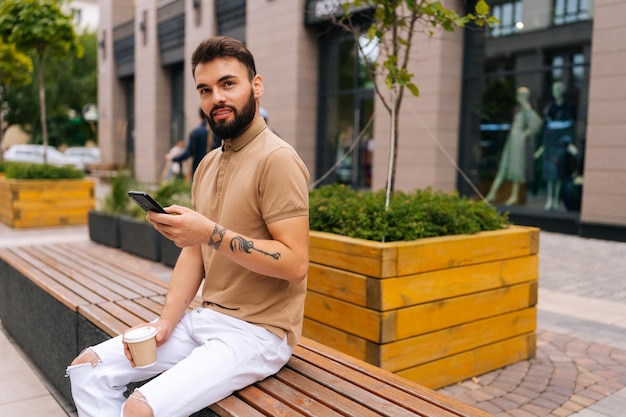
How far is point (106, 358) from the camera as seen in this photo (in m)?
2.29

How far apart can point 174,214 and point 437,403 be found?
1145 millimetres

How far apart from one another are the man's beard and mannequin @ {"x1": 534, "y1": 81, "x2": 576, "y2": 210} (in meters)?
10.1

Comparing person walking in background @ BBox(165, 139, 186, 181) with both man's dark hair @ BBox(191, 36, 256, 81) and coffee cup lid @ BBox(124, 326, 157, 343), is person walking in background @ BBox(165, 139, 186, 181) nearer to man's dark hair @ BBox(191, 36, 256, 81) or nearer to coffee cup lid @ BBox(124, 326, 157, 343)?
man's dark hair @ BBox(191, 36, 256, 81)

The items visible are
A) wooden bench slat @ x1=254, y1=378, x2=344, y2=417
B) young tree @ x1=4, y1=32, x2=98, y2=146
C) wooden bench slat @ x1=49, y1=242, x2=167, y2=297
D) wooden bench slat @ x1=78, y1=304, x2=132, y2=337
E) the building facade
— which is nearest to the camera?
wooden bench slat @ x1=254, y1=378, x2=344, y2=417

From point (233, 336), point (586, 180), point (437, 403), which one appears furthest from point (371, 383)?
point (586, 180)

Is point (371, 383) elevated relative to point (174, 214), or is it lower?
lower

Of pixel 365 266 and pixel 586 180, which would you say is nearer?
pixel 365 266

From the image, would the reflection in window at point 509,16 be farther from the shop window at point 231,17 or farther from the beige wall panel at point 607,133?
the shop window at point 231,17

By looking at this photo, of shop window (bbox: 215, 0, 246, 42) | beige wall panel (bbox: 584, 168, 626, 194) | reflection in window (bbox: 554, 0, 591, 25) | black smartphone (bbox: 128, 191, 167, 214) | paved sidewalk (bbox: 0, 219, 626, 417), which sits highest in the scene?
shop window (bbox: 215, 0, 246, 42)

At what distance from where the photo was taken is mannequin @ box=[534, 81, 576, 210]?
11.1m

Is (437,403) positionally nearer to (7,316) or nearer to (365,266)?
(365,266)

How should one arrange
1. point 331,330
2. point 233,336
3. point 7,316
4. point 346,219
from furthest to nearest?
point 7,316 → point 346,219 → point 331,330 → point 233,336

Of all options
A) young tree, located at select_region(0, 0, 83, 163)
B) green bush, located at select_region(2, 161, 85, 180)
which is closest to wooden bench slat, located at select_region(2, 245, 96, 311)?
green bush, located at select_region(2, 161, 85, 180)

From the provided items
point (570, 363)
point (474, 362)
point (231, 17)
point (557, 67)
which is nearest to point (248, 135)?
point (474, 362)
